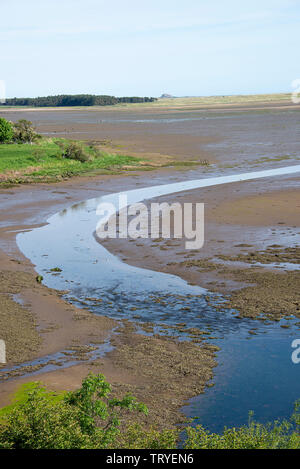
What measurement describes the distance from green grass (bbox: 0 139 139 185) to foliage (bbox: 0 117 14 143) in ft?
5.80

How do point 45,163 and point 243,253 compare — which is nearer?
point 243,253

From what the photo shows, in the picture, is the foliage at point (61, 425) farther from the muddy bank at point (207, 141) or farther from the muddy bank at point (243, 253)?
the muddy bank at point (207, 141)

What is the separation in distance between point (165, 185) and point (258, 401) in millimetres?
30970

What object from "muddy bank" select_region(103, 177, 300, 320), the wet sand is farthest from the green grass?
"muddy bank" select_region(103, 177, 300, 320)

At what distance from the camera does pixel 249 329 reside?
56.0 ft

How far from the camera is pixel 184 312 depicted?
18531 millimetres

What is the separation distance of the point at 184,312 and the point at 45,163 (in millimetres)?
34301

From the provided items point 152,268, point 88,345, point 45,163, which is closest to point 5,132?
point 45,163

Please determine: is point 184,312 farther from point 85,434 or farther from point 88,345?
point 85,434

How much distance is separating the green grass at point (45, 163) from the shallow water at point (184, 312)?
51.1ft

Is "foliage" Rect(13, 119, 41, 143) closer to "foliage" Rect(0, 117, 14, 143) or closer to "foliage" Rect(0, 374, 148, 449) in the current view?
"foliage" Rect(0, 117, 14, 143)

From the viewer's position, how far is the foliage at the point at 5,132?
57781 mm

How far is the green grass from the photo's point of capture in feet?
154

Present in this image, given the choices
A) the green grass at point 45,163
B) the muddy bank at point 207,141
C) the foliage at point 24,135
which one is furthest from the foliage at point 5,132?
the muddy bank at point 207,141
